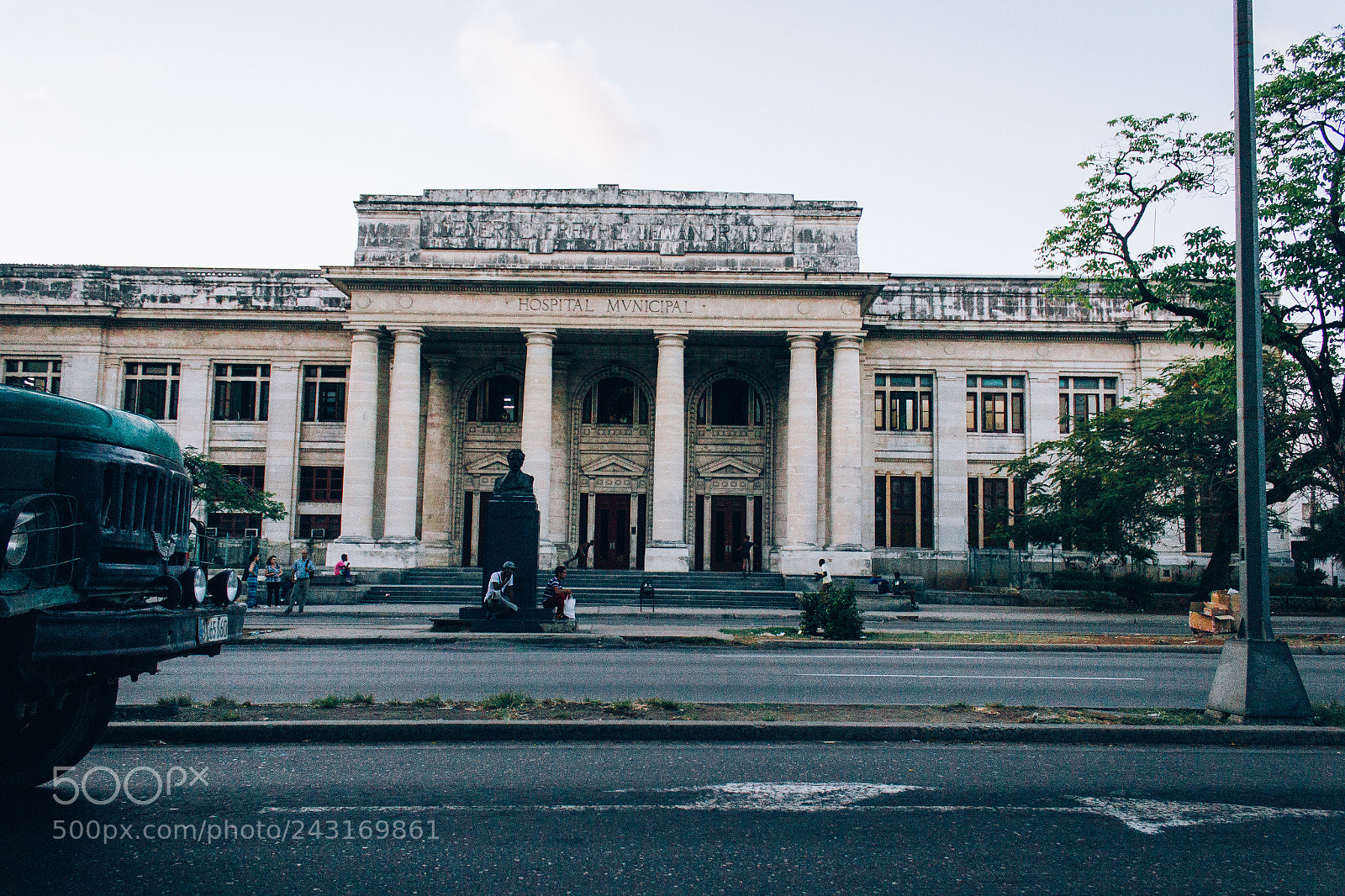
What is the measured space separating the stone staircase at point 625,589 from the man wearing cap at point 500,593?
31.8 ft

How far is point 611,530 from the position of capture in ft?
136

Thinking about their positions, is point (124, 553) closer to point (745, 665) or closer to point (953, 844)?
point (953, 844)

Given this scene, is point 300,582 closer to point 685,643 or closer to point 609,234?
point 685,643

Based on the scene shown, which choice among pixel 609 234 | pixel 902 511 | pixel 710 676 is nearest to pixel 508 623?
pixel 710 676

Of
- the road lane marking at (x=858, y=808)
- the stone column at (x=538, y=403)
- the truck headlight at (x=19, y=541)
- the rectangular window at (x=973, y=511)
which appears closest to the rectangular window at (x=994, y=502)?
the rectangular window at (x=973, y=511)

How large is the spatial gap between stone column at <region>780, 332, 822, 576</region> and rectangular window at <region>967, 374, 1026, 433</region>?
9.30 metres

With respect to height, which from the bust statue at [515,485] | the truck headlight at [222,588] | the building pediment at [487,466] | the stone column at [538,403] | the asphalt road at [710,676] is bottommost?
the asphalt road at [710,676]

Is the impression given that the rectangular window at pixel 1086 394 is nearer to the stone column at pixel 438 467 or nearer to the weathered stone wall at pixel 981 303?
the weathered stone wall at pixel 981 303

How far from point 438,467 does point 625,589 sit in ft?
41.9

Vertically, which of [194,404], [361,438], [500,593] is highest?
[194,404]

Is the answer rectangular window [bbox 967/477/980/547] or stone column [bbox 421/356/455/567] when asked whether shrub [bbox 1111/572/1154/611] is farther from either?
stone column [bbox 421/356/455/567]

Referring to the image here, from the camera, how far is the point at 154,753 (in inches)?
288

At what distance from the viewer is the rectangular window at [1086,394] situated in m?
41.7

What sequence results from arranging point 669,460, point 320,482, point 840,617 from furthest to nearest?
point 320,482
point 669,460
point 840,617
